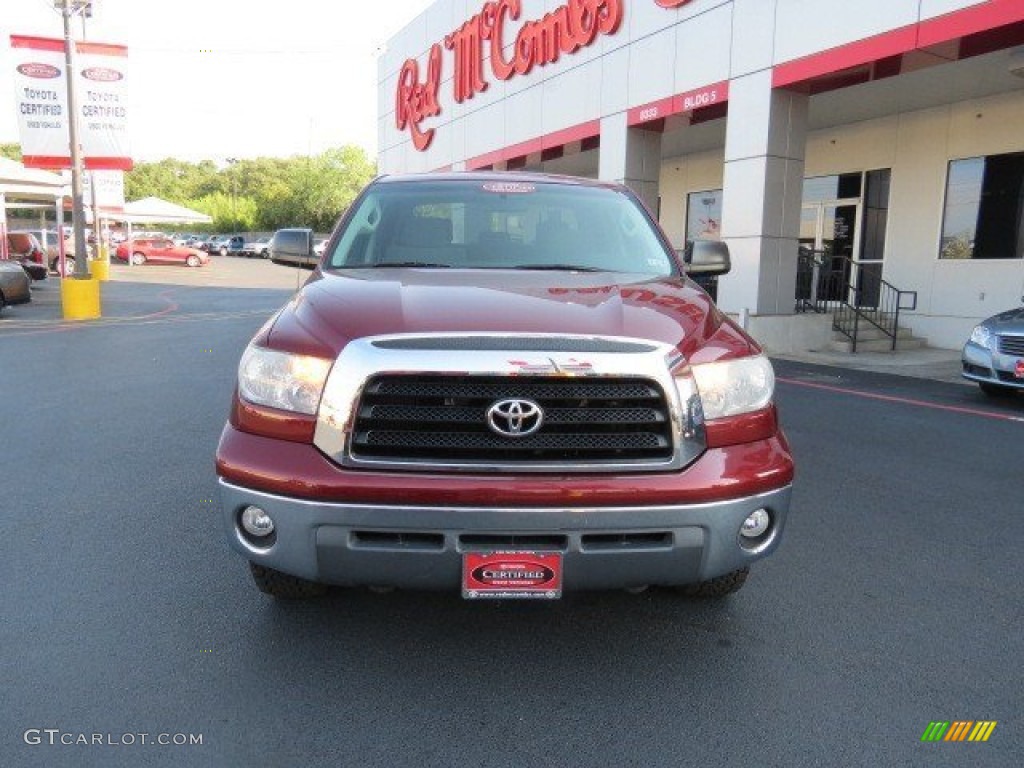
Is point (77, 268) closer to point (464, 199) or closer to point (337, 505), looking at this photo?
point (464, 199)

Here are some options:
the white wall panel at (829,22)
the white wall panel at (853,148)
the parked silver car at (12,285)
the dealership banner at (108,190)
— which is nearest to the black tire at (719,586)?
the white wall panel at (829,22)

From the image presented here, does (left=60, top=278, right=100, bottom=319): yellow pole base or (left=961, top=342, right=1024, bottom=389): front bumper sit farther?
(left=60, top=278, right=100, bottom=319): yellow pole base

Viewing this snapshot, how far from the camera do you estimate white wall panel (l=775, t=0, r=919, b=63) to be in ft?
34.2

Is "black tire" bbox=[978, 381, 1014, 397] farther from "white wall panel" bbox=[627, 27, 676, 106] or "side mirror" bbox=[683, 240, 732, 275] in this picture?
"white wall panel" bbox=[627, 27, 676, 106]

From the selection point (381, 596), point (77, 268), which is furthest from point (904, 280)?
point (77, 268)

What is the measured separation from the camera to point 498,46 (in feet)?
65.9

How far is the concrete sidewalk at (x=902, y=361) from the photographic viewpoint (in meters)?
11.0

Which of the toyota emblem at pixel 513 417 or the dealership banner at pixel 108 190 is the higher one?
the dealership banner at pixel 108 190

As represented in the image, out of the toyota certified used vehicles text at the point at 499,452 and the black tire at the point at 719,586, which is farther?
the black tire at the point at 719,586

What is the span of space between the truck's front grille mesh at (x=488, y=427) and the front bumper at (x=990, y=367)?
7.19 metres

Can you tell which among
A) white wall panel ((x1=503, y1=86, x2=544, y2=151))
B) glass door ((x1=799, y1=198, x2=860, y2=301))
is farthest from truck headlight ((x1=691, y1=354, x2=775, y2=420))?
white wall panel ((x1=503, y1=86, x2=544, y2=151))

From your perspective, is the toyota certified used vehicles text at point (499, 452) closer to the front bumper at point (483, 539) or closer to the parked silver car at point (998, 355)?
the front bumper at point (483, 539)

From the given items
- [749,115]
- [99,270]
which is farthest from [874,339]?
[99,270]

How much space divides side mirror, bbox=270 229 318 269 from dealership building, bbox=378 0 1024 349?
29.8 ft
